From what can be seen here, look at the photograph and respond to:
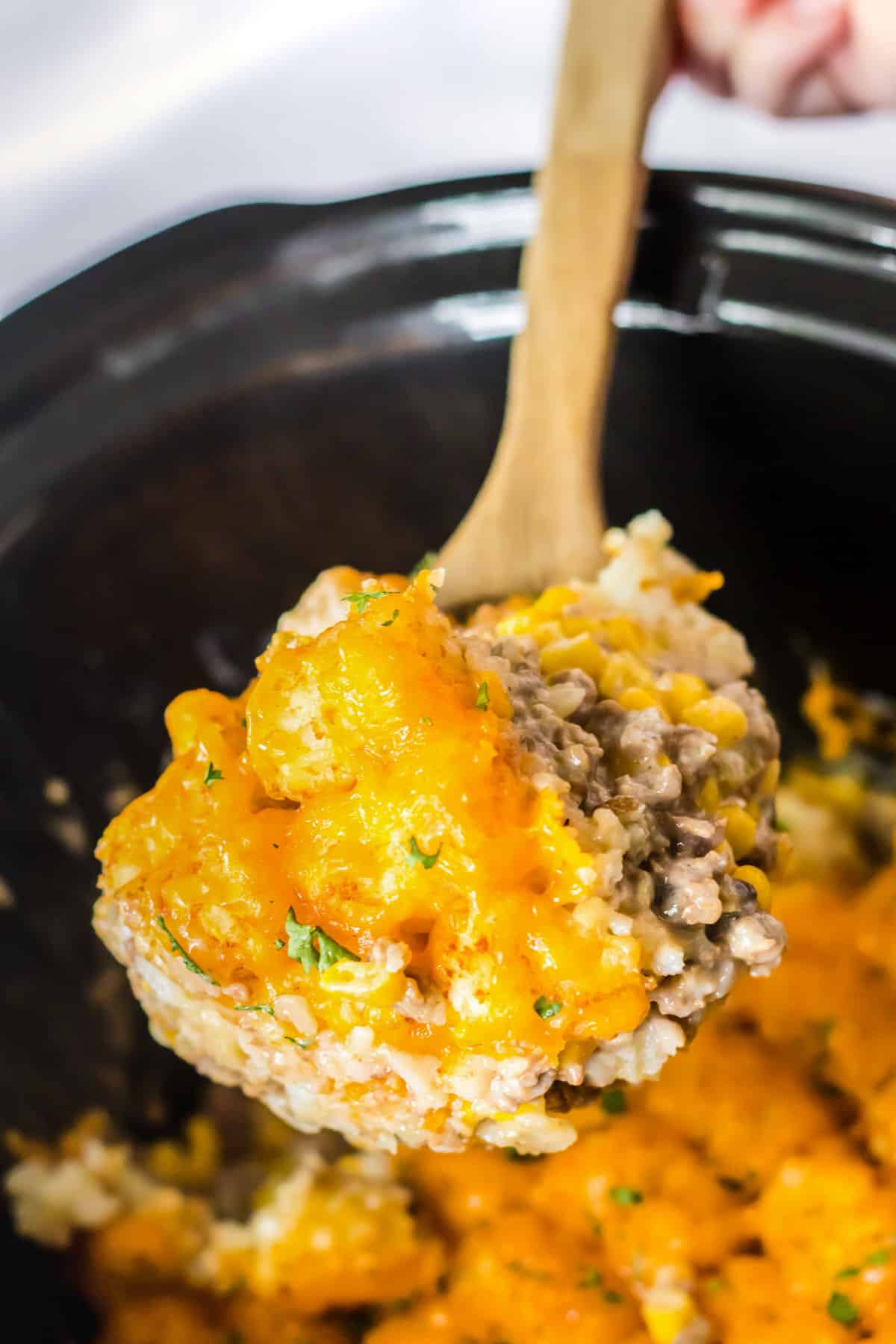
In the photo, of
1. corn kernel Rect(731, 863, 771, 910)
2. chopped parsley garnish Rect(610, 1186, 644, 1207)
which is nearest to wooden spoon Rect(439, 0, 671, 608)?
corn kernel Rect(731, 863, 771, 910)

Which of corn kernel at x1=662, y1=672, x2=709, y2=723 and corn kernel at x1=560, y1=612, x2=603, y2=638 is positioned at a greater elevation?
corn kernel at x1=560, y1=612, x2=603, y2=638

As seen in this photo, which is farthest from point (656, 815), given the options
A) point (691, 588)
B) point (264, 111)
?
point (264, 111)

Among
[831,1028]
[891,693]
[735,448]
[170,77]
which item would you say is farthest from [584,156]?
[170,77]

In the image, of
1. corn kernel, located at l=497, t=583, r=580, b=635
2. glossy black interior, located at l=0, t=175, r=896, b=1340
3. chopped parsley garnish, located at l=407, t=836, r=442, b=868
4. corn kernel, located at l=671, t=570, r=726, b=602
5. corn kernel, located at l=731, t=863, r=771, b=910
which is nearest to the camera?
chopped parsley garnish, located at l=407, t=836, r=442, b=868

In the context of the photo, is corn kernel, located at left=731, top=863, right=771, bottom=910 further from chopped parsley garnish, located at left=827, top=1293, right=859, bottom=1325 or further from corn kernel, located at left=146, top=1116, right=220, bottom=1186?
corn kernel, located at left=146, top=1116, right=220, bottom=1186

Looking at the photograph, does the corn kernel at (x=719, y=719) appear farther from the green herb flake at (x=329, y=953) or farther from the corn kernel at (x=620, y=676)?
the green herb flake at (x=329, y=953)

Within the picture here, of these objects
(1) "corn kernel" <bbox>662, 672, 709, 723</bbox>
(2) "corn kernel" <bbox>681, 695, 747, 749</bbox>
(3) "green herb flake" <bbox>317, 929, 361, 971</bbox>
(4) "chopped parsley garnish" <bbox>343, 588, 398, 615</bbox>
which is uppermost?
(4) "chopped parsley garnish" <bbox>343, 588, 398, 615</bbox>

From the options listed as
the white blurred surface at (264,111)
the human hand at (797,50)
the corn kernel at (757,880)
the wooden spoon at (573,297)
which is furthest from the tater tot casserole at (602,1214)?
the white blurred surface at (264,111)
